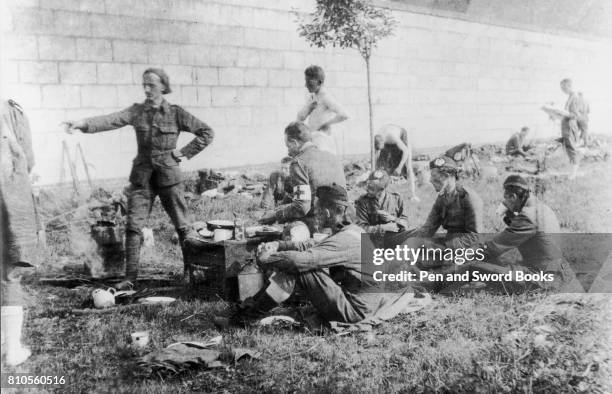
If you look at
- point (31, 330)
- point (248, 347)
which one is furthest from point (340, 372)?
point (31, 330)

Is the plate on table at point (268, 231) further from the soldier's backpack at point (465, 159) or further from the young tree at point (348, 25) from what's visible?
the soldier's backpack at point (465, 159)

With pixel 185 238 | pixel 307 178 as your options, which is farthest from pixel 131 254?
pixel 307 178

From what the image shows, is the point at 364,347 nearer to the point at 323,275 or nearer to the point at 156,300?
the point at 323,275

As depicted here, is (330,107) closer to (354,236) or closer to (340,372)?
(354,236)

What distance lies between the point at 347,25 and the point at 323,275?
231 cm

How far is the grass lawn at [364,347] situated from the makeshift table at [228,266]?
165mm

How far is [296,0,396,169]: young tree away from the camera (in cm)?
519

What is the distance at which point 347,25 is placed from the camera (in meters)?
5.30

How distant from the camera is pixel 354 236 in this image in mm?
4527

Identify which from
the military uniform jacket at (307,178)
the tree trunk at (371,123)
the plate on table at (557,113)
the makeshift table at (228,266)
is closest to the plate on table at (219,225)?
the makeshift table at (228,266)

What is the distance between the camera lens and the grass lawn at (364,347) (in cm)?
407

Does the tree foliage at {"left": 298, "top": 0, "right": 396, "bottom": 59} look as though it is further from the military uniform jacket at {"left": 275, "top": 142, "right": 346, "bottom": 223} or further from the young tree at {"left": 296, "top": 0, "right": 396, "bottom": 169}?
the military uniform jacket at {"left": 275, "top": 142, "right": 346, "bottom": 223}

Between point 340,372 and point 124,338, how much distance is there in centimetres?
163

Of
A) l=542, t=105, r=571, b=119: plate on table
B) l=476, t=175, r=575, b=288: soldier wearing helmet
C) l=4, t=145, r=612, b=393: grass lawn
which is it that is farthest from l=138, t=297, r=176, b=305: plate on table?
l=542, t=105, r=571, b=119: plate on table
